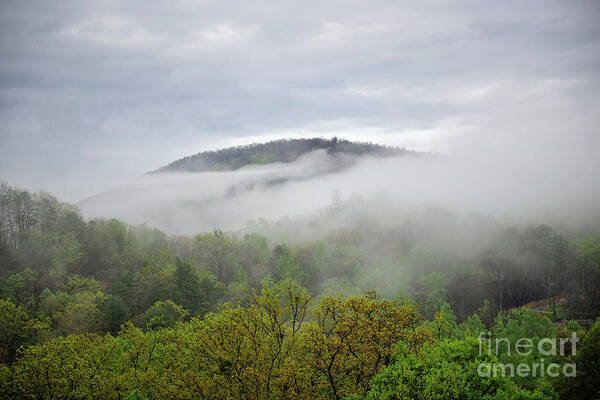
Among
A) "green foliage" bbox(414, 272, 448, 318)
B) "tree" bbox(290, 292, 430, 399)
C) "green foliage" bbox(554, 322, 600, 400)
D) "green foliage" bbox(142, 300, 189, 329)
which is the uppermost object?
"tree" bbox(290, 292, 430, 399)

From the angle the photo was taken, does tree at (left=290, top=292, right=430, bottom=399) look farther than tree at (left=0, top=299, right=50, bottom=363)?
No

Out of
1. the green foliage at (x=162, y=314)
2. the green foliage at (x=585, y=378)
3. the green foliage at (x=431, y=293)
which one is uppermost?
the green foliage at (x=585, y=378)

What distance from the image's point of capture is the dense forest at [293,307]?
1972 cm

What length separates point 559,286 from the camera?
86812mm

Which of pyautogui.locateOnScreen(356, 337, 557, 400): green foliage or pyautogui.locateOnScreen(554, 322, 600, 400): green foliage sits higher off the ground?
pyautogui.locateOnScreen(356, 337, 557, 400): green foliage

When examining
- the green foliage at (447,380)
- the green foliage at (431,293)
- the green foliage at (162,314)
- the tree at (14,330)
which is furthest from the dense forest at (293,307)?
the green foliage at (431,293)

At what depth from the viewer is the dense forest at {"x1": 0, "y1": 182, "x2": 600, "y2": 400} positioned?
1972 cm

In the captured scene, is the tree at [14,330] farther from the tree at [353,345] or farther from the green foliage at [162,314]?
the tree at [353,345]

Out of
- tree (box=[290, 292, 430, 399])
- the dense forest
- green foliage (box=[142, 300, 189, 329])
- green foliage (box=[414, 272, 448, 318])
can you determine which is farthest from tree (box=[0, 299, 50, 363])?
green foliage (box=[414, 272, 448, 318])

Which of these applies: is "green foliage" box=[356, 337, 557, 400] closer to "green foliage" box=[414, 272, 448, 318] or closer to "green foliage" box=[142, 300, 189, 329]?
"green foliage" box=[142, 300, 189, 329]

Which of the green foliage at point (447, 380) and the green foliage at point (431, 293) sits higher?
the green foliage at point (447, 380)

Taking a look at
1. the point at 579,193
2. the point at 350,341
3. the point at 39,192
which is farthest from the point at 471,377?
the point at 579,193

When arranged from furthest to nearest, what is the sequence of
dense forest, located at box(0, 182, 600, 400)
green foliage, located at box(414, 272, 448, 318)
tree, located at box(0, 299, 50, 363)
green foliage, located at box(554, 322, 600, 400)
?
1. green foliage, located at box(414, 272, 448, 318)
2. tree, located at box(0, 299, 50, 363)
3. green foliage, located at box(554, 322, 600, 400)
4. dense forest, located at box(0, 182, 600, 400)

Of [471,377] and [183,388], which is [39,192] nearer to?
[183,388]
